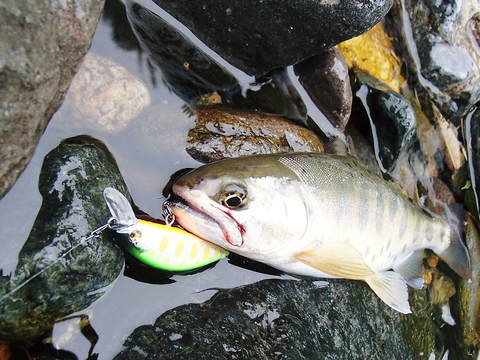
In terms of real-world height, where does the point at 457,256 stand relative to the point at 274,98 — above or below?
below

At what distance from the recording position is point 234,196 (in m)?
2.93

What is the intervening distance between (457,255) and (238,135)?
2.54m

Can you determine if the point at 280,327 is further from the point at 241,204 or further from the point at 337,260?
the point at 241,204

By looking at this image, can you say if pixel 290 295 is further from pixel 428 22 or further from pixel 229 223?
pixel 428 22

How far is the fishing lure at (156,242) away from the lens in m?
2.68

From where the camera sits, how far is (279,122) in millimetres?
3809

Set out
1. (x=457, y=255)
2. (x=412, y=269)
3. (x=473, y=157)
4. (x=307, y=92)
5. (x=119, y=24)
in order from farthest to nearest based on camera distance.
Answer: (x=473, y=157)
(x=457, y=255)
(x=412, y=269)
(x=307, y=92)
(x=119, y=24)

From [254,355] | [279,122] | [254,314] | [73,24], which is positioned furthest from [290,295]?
[73,24]

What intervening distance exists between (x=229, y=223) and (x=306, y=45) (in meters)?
1.48

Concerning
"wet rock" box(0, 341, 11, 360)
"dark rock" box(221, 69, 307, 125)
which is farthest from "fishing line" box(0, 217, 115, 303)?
"dark rock" box(221, 69, 307, 125)

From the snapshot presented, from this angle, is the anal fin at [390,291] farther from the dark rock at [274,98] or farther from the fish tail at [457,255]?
the dark rock at [274,98]

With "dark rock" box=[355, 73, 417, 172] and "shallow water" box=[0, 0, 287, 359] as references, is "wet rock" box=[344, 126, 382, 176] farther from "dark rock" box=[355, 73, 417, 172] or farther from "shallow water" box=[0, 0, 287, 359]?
"shallow water" box=[0, 0, 287, 359]

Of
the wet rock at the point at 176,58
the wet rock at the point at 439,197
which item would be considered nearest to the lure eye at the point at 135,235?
the wet rock at the point at 176,58

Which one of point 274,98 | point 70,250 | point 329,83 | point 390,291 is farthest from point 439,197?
point 70,250
